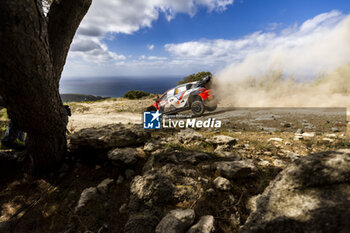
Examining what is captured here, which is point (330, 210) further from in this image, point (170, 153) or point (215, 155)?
point (170, 153)

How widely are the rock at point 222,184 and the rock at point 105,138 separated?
2.43 meters

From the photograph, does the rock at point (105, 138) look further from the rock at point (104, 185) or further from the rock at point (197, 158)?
the rock at point (197, 158)

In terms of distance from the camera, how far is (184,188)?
2.41m

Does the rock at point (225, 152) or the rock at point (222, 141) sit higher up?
the rock at point (222, 141)

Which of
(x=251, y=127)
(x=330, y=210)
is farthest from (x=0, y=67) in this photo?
(x=251, y=127)

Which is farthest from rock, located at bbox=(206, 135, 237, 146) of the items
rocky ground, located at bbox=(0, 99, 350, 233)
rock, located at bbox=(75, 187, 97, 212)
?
rock, located at bbox=(75, 187, 97, 212)

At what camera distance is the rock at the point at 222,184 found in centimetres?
230

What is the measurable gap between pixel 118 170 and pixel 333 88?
43.9 feet

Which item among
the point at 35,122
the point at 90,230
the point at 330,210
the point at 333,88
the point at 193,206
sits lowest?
the point at 90,230

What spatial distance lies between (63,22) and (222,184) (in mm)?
3957

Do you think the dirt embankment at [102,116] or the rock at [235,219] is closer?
the rock at [235,219]

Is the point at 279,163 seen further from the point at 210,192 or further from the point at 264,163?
the point at 210,192

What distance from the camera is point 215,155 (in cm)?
335

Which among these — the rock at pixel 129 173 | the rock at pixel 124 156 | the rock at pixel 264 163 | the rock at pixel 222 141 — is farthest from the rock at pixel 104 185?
the rock at pixel 264 163
